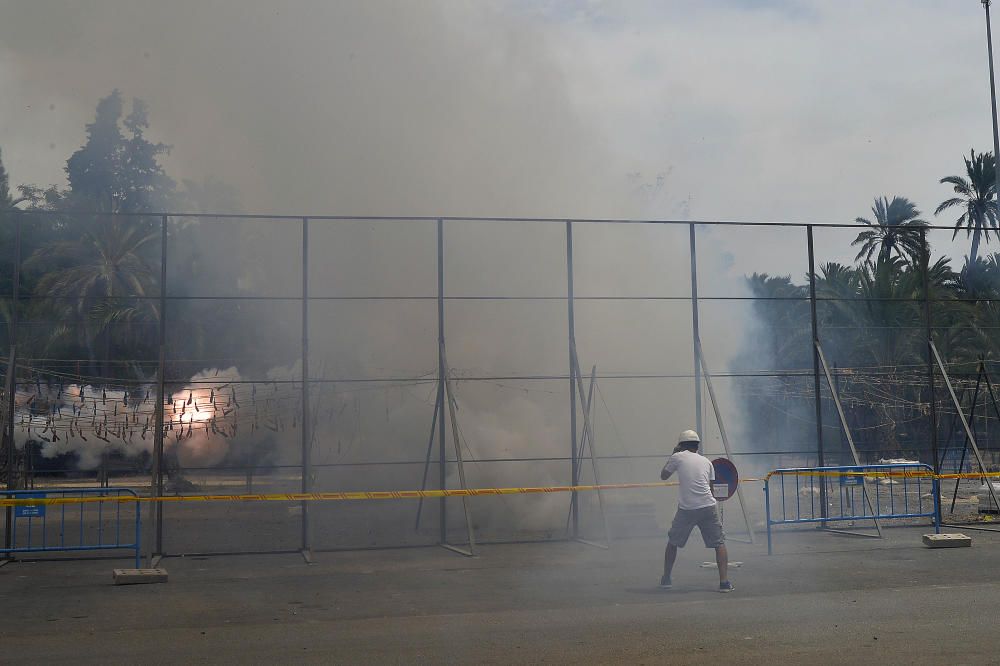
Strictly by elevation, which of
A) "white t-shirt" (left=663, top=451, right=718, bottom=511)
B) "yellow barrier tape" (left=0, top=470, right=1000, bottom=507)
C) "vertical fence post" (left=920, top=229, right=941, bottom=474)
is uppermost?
"vertical fence post" (left=920, top=229, right=941, bottom=474)

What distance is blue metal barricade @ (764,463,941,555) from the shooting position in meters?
15.0

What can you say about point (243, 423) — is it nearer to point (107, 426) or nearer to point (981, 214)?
point (107, 426)

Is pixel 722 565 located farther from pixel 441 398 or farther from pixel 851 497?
pixel 851 497

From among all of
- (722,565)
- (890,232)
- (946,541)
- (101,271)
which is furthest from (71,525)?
(890,232)

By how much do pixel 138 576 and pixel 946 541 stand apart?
1114 cm

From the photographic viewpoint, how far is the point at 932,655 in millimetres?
7660

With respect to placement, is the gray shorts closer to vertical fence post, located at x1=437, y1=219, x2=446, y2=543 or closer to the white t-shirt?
the white t-shirt

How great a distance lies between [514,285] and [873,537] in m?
9.39

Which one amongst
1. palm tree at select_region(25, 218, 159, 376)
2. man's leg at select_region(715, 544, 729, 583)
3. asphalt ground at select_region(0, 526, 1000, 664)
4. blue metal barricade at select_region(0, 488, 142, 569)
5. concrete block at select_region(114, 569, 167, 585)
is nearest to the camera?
asphalt ground at select_region(0, 526, 1000, 664)

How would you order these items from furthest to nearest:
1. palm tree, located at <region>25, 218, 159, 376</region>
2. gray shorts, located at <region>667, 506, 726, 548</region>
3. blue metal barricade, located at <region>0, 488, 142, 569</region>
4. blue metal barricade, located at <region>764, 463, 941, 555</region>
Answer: palm tree, located at <region>25, 218, 159, 376</region>, blue metal barricade, located at <region>764, 463, 941, 555</region>, blue metal barricade, located at <region>0, 488, 142, 569</region>, gray shorts, located at <region>667, 506, 726, 548</region>

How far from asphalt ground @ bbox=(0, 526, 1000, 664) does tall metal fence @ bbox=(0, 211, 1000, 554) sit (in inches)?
67.8

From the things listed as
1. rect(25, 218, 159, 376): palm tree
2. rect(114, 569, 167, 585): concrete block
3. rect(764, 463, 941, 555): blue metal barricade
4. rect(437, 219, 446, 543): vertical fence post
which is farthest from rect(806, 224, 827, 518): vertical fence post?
rect(25, 218, 159, 376): palm tree

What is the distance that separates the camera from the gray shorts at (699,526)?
10969mm

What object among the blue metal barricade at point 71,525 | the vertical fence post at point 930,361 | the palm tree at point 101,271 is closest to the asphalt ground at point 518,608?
the blue metal barricade at point 71,525
